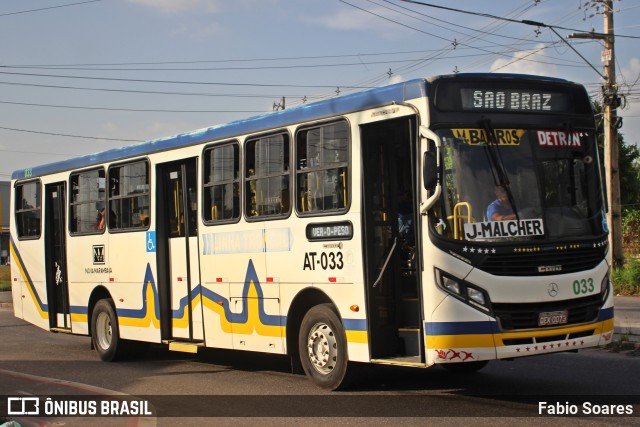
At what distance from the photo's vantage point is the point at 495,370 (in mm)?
12125

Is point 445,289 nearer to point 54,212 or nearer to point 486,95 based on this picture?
point 486,95

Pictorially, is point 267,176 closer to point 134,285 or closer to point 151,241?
point 151,241

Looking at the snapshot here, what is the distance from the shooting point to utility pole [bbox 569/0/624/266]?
25.5 m

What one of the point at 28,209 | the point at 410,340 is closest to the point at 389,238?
the point at 410,340

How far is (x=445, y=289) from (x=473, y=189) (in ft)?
3.57

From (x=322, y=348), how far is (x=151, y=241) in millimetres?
4531

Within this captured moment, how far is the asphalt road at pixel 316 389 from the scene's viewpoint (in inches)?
355

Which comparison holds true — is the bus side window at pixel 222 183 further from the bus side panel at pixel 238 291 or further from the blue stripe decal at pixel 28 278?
the blue stripe decal at pixel 28 278

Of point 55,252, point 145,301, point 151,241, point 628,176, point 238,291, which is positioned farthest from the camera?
point 628,176

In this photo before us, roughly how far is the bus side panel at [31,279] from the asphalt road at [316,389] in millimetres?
1986

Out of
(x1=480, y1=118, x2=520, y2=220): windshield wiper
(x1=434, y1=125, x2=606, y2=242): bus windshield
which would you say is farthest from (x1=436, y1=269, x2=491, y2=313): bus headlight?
(x1=480, y1=118, x2=520, y2=220): windshield wiper

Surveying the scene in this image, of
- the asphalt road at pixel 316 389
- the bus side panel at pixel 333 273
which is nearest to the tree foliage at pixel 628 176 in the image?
the asphalt road at pixel 316 389

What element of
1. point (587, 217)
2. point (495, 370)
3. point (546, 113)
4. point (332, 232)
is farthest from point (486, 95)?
point (495, 370)

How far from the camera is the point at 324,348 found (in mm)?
10602
